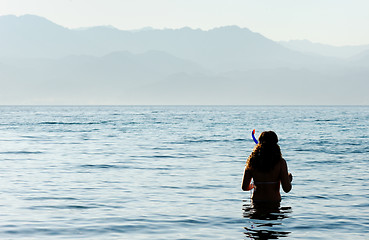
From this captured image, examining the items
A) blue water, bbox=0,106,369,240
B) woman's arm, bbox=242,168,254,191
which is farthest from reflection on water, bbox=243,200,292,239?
woman's arm, bbox=242,168,254,191

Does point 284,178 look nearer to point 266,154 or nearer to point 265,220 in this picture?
point 266,154

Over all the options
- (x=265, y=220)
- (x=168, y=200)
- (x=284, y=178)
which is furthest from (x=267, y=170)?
(x=168, y=200)

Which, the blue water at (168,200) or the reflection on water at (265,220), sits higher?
the reflection on water at (265,220)

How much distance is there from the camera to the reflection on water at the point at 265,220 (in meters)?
11.1

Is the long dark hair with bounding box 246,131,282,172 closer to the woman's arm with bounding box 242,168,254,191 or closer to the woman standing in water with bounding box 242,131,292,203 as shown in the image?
the woman standing in water with bounding box 242,131,292,203

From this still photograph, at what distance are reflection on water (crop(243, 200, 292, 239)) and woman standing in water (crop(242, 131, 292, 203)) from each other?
32cm

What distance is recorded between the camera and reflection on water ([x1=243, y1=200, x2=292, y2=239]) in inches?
438

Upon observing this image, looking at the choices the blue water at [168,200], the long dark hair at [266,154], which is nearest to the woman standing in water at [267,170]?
the long dark hair at [266,154]

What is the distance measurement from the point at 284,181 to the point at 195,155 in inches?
678

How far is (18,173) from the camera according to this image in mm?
21000

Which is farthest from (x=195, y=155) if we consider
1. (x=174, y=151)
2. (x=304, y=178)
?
(x=304, y=178)

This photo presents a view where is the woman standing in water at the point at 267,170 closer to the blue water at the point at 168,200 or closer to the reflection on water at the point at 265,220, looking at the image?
the reflection on water at the point at 265,220

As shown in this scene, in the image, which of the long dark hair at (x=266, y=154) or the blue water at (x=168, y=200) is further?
the blue water at (x=168, y=200)

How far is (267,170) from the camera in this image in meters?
11.9
